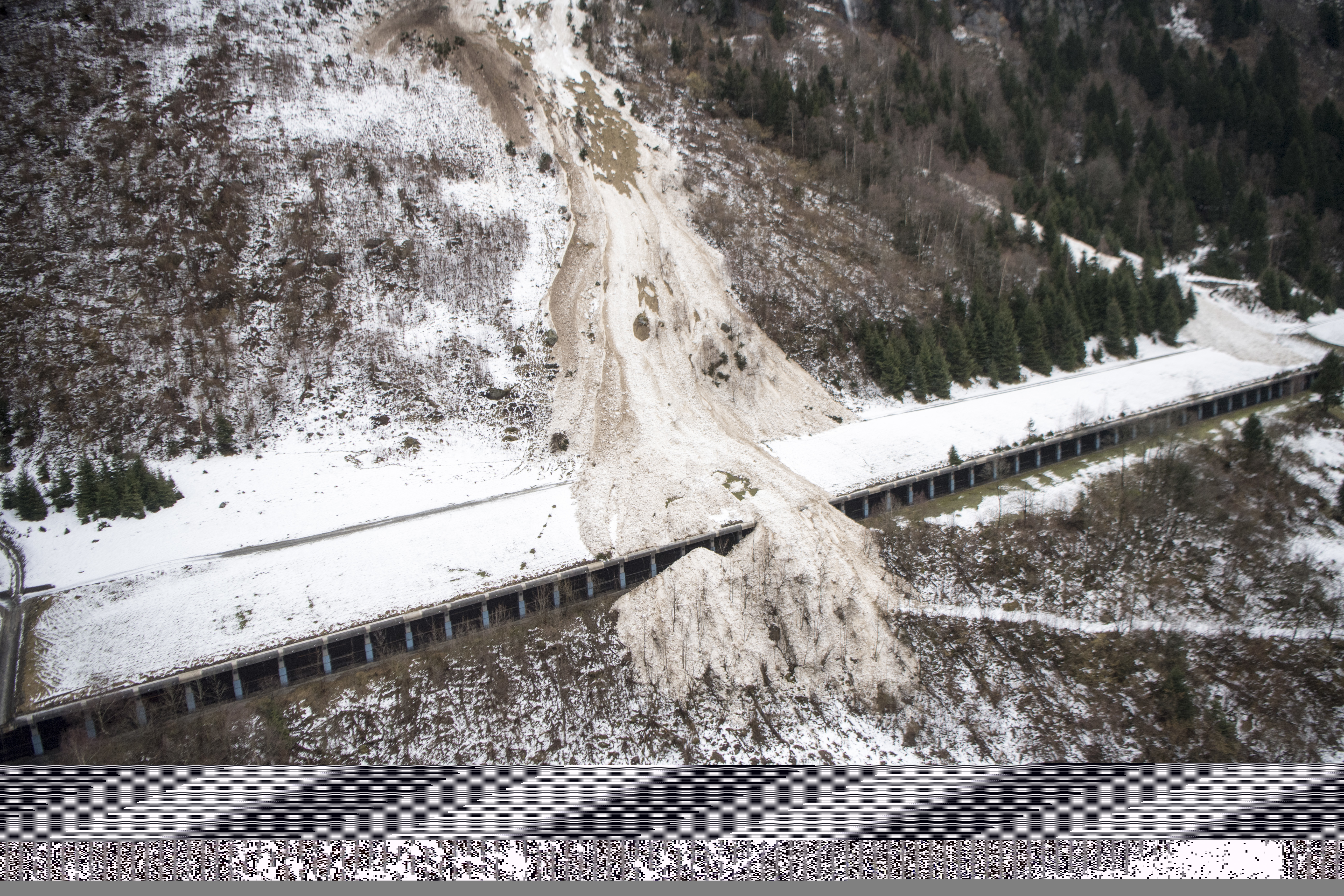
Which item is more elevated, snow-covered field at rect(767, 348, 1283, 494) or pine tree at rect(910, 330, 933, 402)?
pine tree at rect(910, 330, 933, 402)

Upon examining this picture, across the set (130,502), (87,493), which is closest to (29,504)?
(87,493)

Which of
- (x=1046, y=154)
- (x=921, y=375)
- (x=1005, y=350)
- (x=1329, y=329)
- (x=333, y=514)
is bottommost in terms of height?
(x=333, y=514)

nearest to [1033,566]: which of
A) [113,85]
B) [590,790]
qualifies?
[590,790]

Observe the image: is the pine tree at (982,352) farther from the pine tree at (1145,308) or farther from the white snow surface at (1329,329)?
the white snow surface at (1329,329)

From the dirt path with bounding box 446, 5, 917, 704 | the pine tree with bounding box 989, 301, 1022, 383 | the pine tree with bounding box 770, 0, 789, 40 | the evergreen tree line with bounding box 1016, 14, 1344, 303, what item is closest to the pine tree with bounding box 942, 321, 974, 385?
the pine tree with bounding box 989, 301, 1022, 383

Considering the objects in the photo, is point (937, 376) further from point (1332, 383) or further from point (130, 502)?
point (130, 502)

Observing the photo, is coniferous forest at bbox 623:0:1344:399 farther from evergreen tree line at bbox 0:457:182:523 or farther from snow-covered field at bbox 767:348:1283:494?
evergreen tree line at bbox 0:457:182:523

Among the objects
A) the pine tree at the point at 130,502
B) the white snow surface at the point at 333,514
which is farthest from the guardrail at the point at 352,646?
the pine tree at the point at 130,502
